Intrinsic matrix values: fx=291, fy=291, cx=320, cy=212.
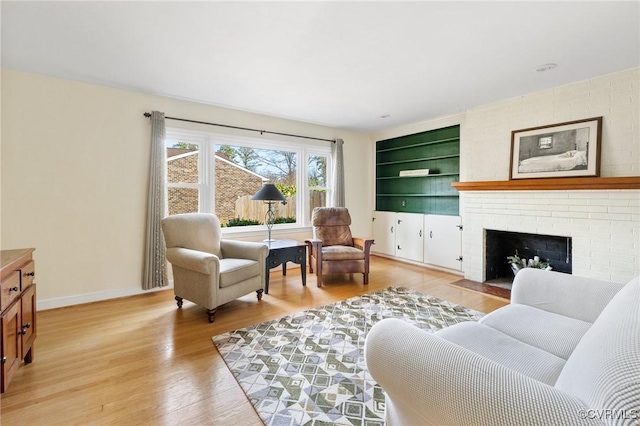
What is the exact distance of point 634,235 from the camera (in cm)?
270

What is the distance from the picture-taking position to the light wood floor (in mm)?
1532

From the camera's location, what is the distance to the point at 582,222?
9.91ft

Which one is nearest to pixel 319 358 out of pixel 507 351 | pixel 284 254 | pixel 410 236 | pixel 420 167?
pixel 507 351

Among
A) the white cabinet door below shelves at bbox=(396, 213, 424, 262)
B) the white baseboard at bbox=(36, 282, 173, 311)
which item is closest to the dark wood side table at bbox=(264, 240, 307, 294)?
the white baseboard at bbox=(36, 282, 173, 311)

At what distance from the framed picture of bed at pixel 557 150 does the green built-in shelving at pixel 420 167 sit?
890 mm

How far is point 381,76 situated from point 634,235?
2.80 metres

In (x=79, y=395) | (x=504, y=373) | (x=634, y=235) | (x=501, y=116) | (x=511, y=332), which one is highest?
(x=501, y=116)

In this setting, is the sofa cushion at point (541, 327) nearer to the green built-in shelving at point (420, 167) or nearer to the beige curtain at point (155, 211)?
the green built-in shelving at point (420, 167)

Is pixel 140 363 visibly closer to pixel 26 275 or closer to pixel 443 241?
pixel 26 275

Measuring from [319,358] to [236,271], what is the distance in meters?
1.23

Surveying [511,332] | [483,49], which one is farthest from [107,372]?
[483,49]

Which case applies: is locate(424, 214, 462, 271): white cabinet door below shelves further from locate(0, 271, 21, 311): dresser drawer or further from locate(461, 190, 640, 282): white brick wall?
locate(0, 271, 21, 311): dresser drawer

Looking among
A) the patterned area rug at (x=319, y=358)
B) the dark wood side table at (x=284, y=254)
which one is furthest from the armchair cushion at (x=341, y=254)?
the patterned area rug at (x=319, y=358)

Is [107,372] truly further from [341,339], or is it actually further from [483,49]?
[483,49]
